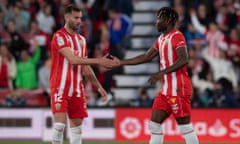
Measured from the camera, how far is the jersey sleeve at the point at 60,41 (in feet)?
37.1

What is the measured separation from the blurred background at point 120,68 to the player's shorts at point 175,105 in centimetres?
566

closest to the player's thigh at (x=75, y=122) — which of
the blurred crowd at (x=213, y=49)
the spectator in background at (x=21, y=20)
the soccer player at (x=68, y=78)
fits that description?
the soccer player at (x=68, y=78)

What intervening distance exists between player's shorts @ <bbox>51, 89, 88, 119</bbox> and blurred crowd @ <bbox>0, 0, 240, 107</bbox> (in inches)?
242

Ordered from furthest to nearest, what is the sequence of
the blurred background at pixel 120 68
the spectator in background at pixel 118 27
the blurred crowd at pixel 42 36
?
1. the spectator in background at pixel 118 27
2. the blurred crowd at pixel 42 36
3. the blurred background at pixel 120 68

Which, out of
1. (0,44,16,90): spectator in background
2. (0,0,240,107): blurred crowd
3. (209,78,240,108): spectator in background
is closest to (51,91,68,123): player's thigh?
(0,0,240,107): blurred crowd

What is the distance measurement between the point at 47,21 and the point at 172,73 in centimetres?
932

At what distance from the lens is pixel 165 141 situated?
54.7 ft

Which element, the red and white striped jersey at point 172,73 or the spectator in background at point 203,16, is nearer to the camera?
the red and white striped jersey at point 172,73

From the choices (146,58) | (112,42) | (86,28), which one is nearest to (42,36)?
(86,28)

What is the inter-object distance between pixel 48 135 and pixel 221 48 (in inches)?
171

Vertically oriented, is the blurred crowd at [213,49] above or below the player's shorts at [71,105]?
above

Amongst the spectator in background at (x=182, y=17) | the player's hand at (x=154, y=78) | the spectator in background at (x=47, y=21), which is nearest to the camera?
the player's hand at (x=154, y=78)

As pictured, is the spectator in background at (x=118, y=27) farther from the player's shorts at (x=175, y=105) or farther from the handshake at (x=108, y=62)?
the player's shorts at (x=175, y=105)

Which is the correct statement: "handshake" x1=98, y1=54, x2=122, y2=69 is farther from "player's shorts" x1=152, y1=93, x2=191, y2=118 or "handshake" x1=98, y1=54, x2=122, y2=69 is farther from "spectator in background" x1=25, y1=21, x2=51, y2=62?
"spectator in background" x1=25, y1=21, x2=51, y2=62
